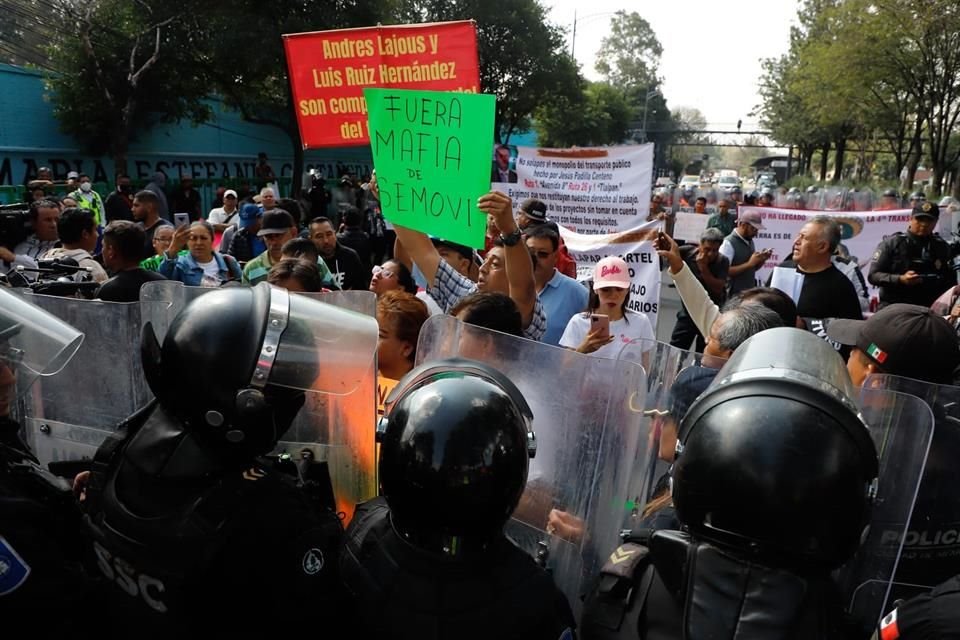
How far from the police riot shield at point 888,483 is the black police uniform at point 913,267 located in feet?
19.2

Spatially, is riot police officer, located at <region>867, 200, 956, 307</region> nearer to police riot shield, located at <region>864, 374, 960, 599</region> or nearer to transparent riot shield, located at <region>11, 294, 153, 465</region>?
police riot shield, located at <region>864, 374, 960, 599</region>

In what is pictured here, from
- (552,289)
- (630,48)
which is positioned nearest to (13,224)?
(552,289)

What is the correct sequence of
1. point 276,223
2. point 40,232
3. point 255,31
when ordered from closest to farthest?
point 276,223 < point 40,232 < point 255,31

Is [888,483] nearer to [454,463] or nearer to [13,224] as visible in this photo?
[454,463]

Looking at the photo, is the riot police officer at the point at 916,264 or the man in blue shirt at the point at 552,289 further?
the riot police officer at the point at 916,264

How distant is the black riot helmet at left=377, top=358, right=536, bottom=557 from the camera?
4.66 ft

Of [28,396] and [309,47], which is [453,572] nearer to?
[28,396]

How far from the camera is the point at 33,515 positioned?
1551 mm

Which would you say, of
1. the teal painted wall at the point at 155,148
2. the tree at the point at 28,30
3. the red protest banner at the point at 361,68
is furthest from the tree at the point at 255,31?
the red protest banner at the point at 361,68

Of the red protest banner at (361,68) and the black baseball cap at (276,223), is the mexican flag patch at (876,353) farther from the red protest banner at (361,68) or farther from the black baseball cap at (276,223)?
the black baseball cap at (276,223)

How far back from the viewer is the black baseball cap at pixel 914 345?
2115 millimetres

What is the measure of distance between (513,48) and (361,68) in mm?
33329

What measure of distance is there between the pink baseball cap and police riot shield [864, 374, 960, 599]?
84.4 inches

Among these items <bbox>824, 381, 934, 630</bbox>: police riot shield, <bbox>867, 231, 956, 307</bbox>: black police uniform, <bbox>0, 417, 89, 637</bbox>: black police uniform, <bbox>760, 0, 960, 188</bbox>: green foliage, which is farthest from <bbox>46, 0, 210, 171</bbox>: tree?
<bbox>760, 0, 960, 188</bbox>: green foliage
